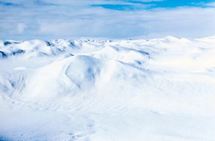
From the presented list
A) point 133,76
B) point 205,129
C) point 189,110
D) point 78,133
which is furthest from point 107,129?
point 133,76

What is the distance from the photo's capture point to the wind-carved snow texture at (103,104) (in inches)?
926

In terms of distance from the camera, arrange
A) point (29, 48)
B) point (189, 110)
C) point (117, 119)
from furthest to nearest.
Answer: point (29, 48), point (189, 110), point (117, 119)

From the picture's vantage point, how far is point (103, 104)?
32031mm

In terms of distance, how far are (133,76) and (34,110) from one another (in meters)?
13.0

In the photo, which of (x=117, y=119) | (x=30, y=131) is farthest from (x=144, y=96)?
(x=30, y=131)

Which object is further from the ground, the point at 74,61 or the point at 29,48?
the point at 74,61

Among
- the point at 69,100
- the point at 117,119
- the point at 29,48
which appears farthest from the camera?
the point at 29,48

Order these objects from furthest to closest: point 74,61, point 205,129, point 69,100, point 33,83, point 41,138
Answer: point 74,61, point 33,83, point 69,100, point 205,129, point 41,138

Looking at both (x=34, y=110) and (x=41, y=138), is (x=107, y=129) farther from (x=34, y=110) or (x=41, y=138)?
(x=34, y=110)

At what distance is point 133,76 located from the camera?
40.0m

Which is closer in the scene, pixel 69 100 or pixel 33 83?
pixel 69 100

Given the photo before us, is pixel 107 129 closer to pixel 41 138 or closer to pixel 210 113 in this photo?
pixel 41 138

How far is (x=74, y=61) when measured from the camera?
4288 cm

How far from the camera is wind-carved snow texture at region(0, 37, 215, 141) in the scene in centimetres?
2352
